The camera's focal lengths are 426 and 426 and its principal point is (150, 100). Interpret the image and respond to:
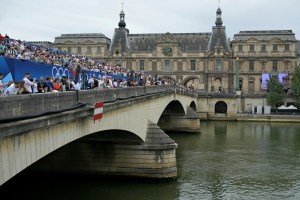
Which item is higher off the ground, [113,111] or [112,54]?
[112,54]

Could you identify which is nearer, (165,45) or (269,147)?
(269,147)

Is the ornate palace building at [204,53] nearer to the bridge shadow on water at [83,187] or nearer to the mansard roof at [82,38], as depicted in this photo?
the mansard roof at [82,38]

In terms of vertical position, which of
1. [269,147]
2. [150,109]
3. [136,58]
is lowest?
[269,147]

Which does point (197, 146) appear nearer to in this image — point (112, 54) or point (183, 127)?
point (183, 127)

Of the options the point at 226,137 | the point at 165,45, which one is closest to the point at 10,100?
the point at 226,137

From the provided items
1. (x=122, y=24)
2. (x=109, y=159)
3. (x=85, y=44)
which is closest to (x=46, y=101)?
(x=109, y=159)

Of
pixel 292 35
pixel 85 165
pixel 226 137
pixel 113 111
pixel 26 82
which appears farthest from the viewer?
pixel 292 35

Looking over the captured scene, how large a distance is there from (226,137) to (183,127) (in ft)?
25.1

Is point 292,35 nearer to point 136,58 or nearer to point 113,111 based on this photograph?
point 136,58

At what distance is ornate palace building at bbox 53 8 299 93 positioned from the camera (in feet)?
329

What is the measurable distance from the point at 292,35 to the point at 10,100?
318 feet

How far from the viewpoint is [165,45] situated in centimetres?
10462

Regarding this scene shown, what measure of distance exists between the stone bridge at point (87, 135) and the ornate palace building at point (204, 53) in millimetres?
53399

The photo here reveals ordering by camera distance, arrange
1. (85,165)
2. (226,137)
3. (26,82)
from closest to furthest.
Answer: (26,82) < (85,165) < (226,137)
